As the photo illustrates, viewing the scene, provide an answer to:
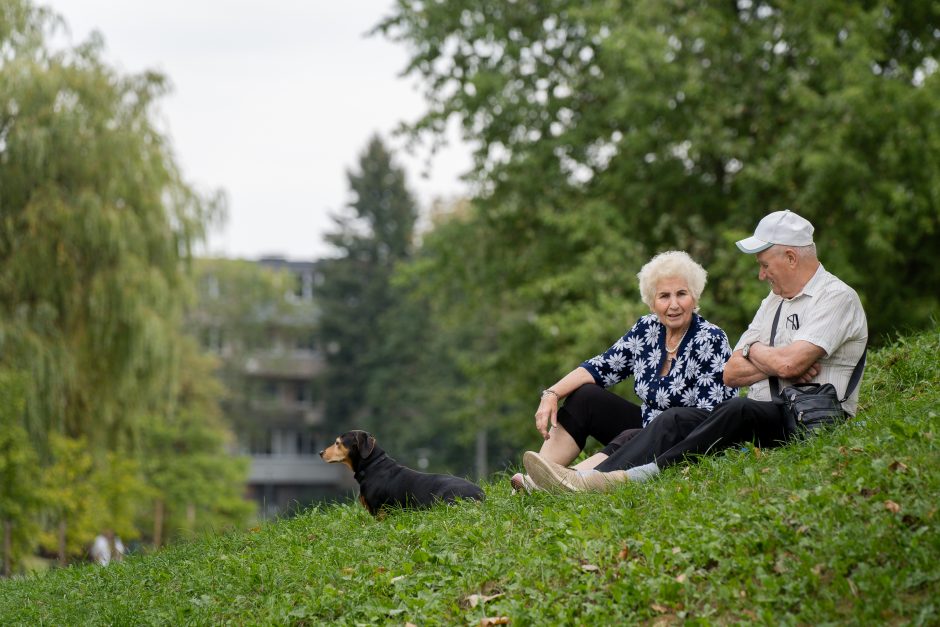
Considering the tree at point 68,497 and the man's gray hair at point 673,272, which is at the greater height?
the man's gray hair at point 673,272

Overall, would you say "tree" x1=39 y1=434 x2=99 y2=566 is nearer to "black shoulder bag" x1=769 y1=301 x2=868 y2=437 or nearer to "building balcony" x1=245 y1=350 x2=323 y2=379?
"black shoulder bag" x1=769 y1=301 x2=868 y2=437

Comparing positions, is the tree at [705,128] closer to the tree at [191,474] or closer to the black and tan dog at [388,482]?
the black and tan dog at [388,482]

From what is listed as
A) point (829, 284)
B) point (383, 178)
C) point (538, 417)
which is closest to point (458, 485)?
point (538, 417)

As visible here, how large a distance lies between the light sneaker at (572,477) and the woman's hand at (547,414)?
0.50 metres

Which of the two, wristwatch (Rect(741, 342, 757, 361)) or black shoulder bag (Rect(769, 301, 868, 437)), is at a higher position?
wristwatch (Rect(741, 342, 757, 361))

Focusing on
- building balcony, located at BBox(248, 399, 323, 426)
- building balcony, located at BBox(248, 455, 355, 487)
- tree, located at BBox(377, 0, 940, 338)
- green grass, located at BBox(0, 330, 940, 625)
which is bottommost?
building balcony, located at BBox(248, 455, 355, 487)

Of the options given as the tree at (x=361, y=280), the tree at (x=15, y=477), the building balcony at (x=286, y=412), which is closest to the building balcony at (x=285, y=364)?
the building balcony at (x=286, y=412)

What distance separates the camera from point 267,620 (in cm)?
626

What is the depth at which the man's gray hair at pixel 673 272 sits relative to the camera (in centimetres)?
754

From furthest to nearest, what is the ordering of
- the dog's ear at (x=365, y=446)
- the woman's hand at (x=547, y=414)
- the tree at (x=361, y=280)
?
the tree at (x=361, y=280)
the dog's ear at (x=365, y=446)
the woman's hand at (x=547, y=414)

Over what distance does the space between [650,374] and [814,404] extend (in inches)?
49.4

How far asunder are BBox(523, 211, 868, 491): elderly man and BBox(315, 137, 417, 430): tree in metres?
59.6

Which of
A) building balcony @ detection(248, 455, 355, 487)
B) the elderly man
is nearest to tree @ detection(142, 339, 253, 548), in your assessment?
the elderly man

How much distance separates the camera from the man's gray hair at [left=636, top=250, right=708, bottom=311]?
7.54 meters
